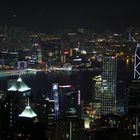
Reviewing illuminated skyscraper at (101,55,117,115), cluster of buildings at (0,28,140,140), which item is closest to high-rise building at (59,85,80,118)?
cluster of buildings at (0,28,140,140)

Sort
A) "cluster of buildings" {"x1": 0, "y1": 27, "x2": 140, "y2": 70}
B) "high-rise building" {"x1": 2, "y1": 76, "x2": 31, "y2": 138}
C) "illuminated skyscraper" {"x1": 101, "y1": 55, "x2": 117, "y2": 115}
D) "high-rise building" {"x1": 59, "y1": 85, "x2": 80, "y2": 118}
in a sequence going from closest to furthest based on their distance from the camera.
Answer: "high-rise building" {"x1": 2, "y1": 76, "x2": 31, "y2": 138}
"high-rise building" {"x1": 59, "y1": 85, "x2": 80, "y2": 118}
"illuminated skyscraper" {"x1": 101, "y1": 55, "x2": 117, "y2": 115}
"cluster of buildings" {"x1": 0, "y1": 27, "x2": 140, "y2": 70}

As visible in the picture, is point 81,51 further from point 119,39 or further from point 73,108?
point 73,108

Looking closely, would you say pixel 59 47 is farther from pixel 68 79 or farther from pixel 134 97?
pixel 134 97

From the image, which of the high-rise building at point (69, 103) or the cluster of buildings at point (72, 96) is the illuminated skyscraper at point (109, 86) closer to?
the cluster of buildings at point (72, 96)

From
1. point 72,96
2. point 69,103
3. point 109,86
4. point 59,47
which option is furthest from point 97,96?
point 59,47

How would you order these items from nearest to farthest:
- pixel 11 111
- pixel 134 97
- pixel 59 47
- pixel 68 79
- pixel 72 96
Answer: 1. pixel 11 111
2. pixel 134 97
3. pixel 72 96
4. pixel 68 79
5. pixel 59 47

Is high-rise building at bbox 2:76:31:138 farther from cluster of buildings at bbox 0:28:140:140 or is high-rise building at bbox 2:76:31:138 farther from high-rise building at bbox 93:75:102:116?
high-rise building at bbox 93:75:102:116

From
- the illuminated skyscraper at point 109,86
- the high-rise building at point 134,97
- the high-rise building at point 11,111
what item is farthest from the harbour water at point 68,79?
the high-rise building at point 11,111

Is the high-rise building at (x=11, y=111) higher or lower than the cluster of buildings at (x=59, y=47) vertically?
lower
